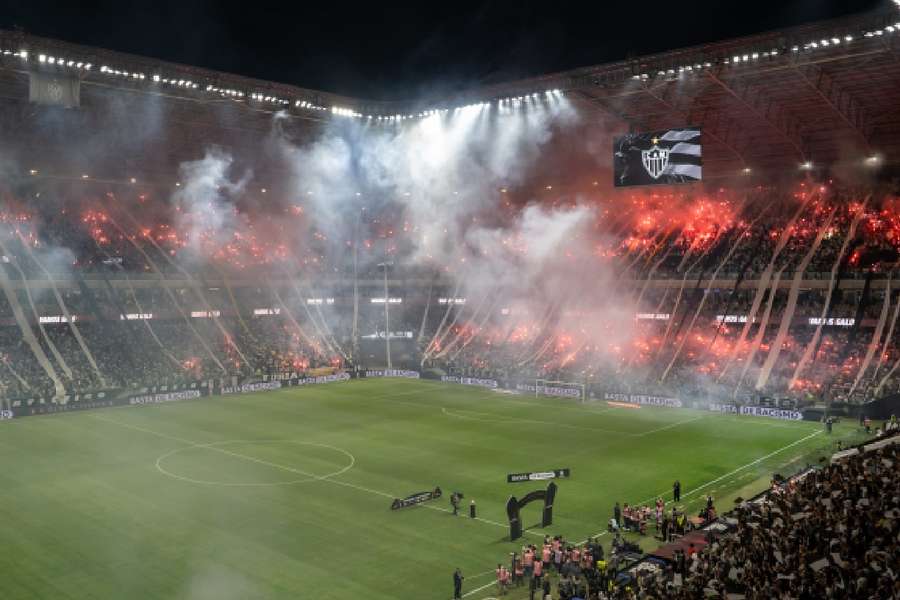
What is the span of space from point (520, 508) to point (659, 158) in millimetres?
23343

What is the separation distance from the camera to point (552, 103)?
53688 mm

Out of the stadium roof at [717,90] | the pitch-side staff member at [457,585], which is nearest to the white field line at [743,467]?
the pitch-side staff member at [457,585]

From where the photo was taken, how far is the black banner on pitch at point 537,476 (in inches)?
1151

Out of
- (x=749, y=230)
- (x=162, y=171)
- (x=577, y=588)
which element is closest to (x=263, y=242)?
(x=162, y=171)

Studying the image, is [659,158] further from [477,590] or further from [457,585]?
[457,585]

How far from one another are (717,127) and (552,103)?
11109 mm

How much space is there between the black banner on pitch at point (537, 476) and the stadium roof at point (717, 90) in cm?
2488

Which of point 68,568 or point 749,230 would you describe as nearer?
point 68,568

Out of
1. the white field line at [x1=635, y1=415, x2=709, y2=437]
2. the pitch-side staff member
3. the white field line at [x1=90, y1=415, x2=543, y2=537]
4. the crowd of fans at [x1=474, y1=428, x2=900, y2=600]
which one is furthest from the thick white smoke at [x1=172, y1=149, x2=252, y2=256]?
the pitch-side staff member

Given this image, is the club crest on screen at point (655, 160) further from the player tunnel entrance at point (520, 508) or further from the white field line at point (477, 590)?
the white field line at point (477, 590)

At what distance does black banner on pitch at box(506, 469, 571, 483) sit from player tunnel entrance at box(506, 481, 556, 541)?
2.87 m

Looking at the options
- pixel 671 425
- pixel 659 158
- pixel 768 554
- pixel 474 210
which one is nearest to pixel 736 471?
pixel 671 425

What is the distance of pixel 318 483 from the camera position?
3062 centimetres

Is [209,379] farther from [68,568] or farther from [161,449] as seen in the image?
[68,568]
